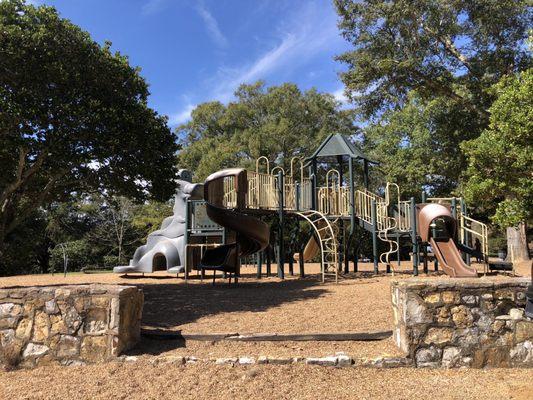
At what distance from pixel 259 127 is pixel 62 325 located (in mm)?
27648

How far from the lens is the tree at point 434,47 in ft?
61.7

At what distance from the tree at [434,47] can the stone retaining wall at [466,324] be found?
597 inches

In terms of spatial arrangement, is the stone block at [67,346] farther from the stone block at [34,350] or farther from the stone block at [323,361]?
the stone block at [323,361]

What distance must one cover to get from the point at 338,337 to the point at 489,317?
173 cm

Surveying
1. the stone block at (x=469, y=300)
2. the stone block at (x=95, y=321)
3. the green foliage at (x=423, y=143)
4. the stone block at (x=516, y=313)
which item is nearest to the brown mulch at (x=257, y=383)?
the stone block at (x=95, y=321)

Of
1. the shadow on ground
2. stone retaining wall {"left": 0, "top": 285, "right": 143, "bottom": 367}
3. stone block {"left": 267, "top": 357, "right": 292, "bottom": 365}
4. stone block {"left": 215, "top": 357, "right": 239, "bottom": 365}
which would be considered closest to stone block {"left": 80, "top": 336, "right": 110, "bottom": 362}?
stone retaining wall {"left": 0, "top": 285, "right": 143, "bottom": 367}

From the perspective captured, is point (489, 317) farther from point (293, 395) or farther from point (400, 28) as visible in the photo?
point (400, 28)

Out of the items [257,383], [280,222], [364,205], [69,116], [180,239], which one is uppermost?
[69,116]

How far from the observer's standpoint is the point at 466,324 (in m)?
5.09

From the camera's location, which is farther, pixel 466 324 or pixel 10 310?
pixel 10 310

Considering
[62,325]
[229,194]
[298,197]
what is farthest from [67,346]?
[298,197]

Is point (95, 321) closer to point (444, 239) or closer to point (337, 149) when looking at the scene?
point (444, 239)

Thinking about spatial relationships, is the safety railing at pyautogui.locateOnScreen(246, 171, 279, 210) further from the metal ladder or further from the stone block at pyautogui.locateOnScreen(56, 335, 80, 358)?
the stone block at pyautogui.locateOnScreen(56, 335, 80, 358)

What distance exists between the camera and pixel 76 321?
5320 millimetres
